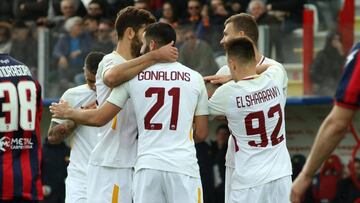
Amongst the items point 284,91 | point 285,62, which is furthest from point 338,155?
point 284,91

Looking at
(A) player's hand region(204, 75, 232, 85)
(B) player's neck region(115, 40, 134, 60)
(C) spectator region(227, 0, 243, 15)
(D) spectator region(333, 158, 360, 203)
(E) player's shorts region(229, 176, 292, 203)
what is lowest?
(D) spectator region(333, 158, 360, 203)

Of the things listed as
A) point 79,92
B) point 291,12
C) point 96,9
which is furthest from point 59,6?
point 79,92

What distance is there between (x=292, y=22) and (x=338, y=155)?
8.65ft

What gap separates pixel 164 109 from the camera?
376 inches

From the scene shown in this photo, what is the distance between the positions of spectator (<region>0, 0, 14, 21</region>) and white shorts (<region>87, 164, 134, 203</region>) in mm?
11153

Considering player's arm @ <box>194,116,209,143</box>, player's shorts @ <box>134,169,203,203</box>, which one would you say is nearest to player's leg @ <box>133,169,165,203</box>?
player's shorts @ <box>134,169,203,203</box>

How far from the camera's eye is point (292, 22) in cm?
1836

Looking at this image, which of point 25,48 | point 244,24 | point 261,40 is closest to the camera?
point 244,24

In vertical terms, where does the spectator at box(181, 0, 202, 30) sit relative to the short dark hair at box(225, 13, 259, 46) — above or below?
below

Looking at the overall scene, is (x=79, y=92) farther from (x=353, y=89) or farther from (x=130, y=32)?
(x=353, y=89)

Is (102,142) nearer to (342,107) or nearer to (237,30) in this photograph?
(237,30)

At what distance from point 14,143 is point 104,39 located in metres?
10.1

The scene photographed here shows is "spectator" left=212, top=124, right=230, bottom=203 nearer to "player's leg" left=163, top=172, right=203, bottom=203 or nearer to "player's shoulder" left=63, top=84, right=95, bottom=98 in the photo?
"player's shoulder" left=63, top=84, right=95, bottom=98

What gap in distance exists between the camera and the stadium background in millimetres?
18125
